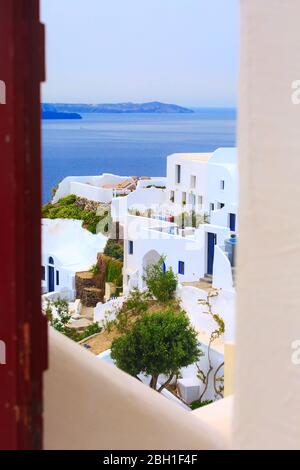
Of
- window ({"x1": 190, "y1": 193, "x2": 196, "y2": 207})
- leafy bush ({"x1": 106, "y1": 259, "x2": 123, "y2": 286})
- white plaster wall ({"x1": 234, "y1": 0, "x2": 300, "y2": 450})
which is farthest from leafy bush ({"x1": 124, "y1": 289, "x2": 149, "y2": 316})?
white plaster wall ({"x1": 234, "y1": 0, "x2": 300, "y2": 450})

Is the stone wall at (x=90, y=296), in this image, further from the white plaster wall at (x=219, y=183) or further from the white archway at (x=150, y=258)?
the white plaster wall at (x=219, y=183)

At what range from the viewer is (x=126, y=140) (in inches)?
1182

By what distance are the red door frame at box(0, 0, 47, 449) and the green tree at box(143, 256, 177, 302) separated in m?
7.34

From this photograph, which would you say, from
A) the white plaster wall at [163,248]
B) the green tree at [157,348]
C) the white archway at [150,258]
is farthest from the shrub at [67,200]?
the green tree at [157,348]

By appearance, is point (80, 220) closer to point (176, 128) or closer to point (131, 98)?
point (131, 98)

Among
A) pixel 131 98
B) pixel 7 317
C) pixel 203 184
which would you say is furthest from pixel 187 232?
pixel 131 98

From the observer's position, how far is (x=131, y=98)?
62.9 feet

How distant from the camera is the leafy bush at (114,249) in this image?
9250mm

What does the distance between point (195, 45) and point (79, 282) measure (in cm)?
1100

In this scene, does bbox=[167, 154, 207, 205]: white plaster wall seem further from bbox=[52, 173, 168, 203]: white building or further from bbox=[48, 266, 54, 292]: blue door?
bbox=[48, 266, 54, 292]: blue door

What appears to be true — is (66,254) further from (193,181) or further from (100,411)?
(100,411)

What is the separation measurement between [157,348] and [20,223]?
565cm

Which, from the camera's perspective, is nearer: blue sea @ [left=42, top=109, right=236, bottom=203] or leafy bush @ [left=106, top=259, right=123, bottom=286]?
leafy bush @ [left=106, top=259, right=123, bottom=286]

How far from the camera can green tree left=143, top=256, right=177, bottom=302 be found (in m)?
7.77
